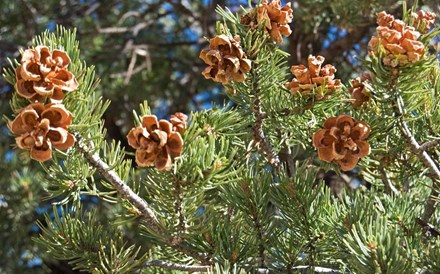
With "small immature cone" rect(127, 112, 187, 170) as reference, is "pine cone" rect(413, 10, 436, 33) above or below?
above

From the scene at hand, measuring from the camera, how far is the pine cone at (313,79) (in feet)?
2.66

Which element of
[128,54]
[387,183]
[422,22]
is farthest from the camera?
[128,54]

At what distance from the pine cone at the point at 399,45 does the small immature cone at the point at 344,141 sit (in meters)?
0.08

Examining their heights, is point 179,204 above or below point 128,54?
above

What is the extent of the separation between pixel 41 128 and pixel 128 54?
191cm

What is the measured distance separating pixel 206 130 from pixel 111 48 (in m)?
1.84

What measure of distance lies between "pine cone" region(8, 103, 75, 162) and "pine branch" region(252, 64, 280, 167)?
26 centimetres

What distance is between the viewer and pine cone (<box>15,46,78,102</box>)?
0.69 m

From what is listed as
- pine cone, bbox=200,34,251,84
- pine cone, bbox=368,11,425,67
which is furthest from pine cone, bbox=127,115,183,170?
pine cone, bbox=368,11,425,67

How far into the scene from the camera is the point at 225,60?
77 cm

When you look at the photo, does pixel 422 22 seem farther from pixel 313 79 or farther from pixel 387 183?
pixel 387 183

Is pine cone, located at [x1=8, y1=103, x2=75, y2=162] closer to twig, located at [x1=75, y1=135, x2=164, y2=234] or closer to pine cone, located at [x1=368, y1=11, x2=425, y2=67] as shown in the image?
twig, located at [x1=75, y1=135, x2=164, y2=234]

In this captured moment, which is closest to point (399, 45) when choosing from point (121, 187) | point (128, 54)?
point (121, 187)

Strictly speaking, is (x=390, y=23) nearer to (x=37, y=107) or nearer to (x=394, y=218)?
(x=394, y=218)
